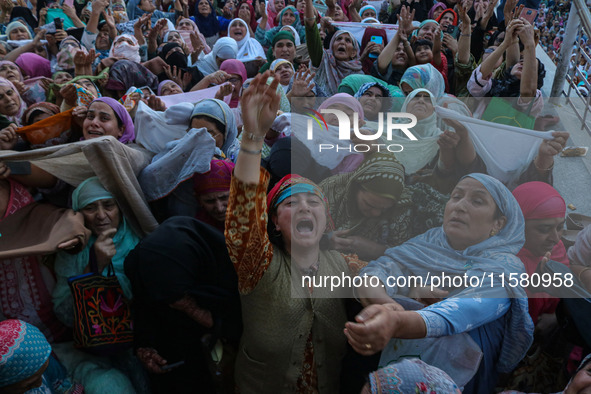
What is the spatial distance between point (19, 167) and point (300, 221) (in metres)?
1.23

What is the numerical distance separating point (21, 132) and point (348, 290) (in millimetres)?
1866

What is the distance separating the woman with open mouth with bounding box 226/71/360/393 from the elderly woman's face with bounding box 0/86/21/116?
7.08 ft

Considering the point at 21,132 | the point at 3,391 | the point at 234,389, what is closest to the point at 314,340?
the point at 234,389

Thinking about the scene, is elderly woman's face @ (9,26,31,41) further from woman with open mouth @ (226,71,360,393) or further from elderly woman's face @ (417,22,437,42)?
woman with open mouth @ (226,71,360,393)

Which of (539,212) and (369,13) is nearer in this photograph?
(539,212)

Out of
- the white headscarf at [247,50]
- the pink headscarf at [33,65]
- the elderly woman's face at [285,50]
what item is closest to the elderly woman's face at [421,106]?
the elderly woman's face at [285,50]

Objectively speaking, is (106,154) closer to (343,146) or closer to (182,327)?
(182,327)

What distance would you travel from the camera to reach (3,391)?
143 centimetres

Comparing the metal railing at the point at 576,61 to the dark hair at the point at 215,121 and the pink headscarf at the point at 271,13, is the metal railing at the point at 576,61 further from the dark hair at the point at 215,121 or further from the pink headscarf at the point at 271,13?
the pink headscarf at the point at 271,13

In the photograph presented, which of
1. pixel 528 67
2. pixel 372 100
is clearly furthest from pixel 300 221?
pixel 528 67

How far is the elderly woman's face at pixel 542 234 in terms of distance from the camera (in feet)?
5.39

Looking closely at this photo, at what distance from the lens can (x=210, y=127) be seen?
226 cm

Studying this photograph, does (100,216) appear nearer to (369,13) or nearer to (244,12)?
(244,12)

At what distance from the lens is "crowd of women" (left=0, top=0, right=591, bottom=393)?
1414mm
